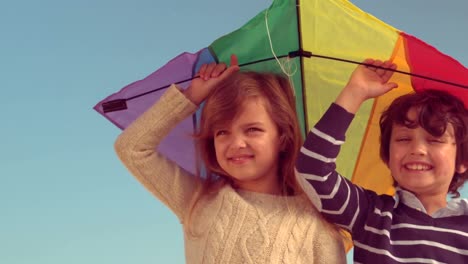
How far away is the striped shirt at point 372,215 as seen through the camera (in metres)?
2.34

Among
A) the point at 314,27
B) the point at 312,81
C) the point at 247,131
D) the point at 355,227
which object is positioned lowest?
the point at 355,227

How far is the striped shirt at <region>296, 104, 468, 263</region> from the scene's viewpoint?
234 cm

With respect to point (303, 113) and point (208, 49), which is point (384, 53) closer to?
point (303, 113)

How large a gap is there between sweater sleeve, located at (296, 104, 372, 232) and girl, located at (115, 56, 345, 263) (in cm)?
12

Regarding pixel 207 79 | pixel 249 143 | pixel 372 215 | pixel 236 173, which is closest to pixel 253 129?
pixel 249 143

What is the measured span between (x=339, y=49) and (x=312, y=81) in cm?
22

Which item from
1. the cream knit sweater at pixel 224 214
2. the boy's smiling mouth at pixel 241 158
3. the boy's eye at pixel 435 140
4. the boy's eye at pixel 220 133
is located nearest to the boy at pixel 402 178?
the boy's eye at pixel 435 140

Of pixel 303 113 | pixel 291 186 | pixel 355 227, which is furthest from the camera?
pixel 303 113

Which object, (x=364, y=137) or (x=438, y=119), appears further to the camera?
(x=364, y=137)

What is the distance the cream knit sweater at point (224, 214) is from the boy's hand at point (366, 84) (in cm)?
44

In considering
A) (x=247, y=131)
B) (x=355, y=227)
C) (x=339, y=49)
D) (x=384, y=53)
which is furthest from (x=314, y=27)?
(x=355, y=227)

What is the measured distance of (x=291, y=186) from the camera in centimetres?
264

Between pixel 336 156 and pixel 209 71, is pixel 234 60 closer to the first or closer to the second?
pixel 209 71

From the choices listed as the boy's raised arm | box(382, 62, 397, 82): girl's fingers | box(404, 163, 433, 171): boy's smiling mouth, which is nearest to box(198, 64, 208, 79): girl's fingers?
the boy's raised arm
